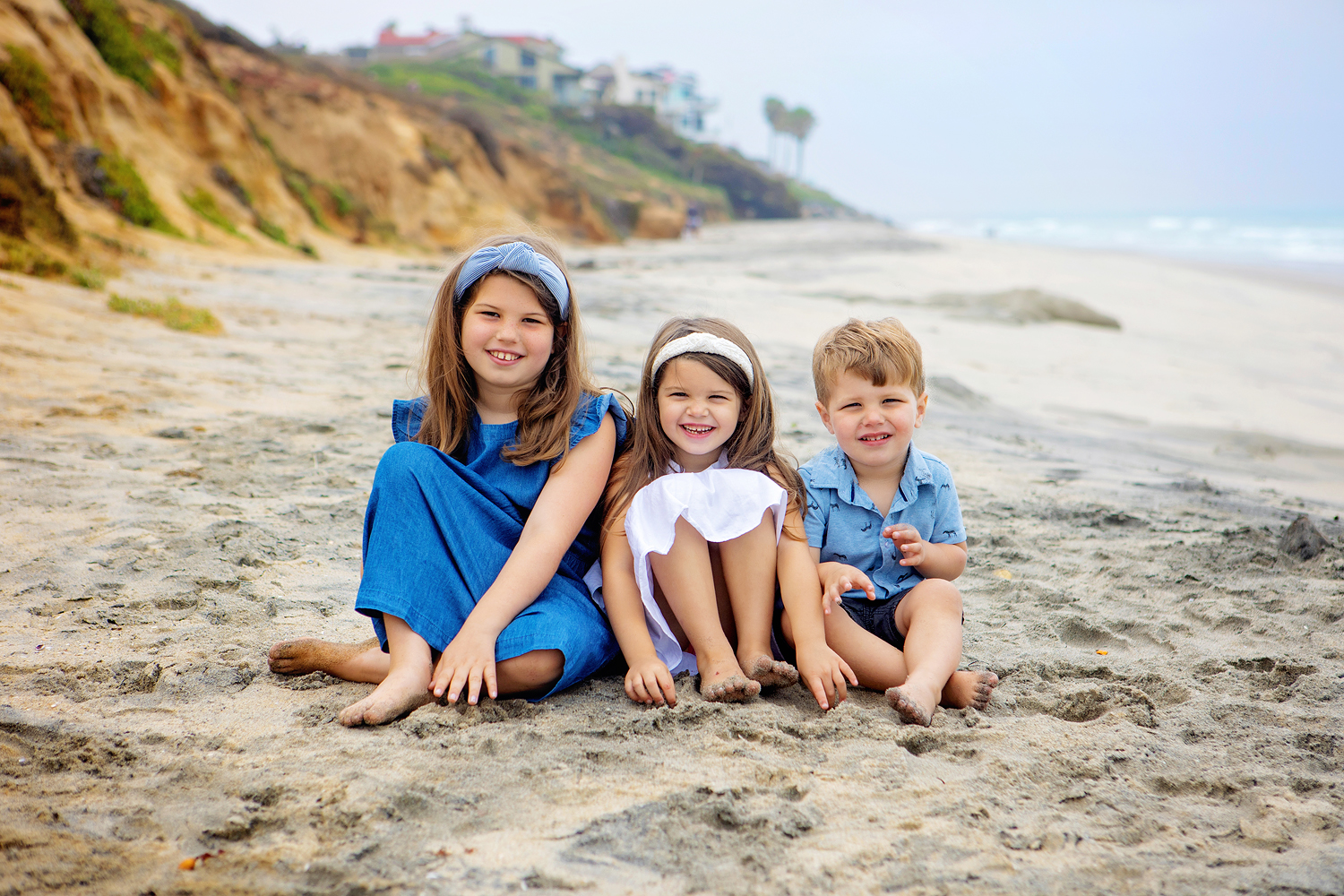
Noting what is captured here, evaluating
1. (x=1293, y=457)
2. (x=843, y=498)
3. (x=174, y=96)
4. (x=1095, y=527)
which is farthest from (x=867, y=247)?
(x=843, y=498)

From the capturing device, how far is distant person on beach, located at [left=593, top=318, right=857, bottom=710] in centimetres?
226

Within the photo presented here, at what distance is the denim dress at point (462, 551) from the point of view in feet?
7.23

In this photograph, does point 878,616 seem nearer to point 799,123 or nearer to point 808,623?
point 808,623

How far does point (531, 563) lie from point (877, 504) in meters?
0.98

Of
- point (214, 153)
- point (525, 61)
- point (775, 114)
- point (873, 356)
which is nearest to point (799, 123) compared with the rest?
point (775, 114)

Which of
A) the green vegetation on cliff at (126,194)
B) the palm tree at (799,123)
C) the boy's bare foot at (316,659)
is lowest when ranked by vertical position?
the boy's bare foot at (316,659)

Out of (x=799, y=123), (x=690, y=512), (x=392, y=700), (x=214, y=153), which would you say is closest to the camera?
(x=392, y=700)

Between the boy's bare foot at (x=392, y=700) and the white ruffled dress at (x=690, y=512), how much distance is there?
0.58m

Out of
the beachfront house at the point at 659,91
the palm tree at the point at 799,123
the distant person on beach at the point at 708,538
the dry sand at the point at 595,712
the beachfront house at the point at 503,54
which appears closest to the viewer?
the dry sand at the point at 595,712

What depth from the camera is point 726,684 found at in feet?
7.13

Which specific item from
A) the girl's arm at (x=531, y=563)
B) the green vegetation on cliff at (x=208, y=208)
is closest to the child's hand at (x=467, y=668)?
the girl's arm at (x=531, y=563)

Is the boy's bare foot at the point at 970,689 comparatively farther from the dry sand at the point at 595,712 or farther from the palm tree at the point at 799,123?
the palm tree at the point at 799,123

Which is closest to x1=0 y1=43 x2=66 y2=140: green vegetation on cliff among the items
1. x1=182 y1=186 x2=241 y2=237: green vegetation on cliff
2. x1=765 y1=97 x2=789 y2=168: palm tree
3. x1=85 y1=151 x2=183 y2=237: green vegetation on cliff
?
x1=85 y1=151 x2=183 y2=237: green vegetation on cliff

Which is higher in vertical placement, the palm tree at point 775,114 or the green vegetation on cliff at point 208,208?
the palm tree at point 775,114
